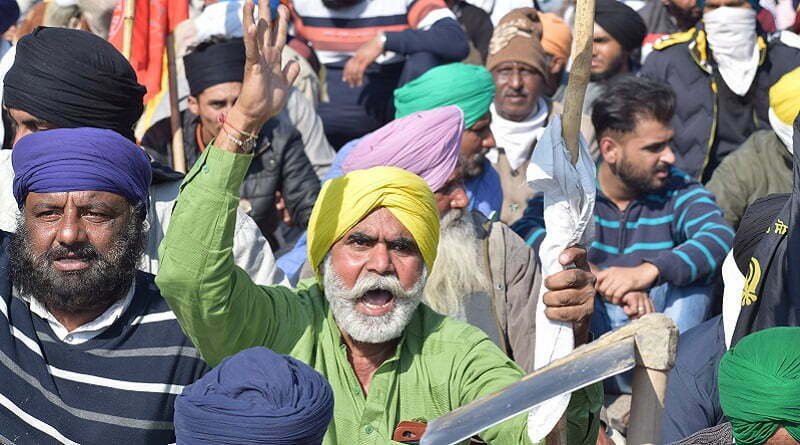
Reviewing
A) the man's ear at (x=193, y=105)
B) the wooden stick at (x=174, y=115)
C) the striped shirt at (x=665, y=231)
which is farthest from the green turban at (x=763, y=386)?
the man's ear at (x=193, y=105)

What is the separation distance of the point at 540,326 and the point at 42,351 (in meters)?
1.53

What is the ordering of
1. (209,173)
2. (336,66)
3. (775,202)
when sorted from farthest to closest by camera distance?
(336,66) → (775,202) → (209,173)

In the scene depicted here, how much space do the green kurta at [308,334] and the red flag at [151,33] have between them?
2914mm

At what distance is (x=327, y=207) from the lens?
465 centimetres

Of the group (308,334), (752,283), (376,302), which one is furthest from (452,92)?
(308,334)

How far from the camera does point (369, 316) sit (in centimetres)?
446

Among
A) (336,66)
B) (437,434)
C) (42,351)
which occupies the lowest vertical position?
(336,66)

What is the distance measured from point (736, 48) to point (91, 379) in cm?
462

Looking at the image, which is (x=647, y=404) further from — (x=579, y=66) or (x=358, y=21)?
(x=358, y=21)

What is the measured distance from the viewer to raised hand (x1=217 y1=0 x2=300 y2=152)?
4082 mm

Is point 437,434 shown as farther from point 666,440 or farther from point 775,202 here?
point 775,202

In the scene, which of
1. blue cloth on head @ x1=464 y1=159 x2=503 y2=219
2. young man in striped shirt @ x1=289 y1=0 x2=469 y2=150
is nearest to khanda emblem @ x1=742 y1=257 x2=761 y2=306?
blue cloth on head @ x1=464 y1=159 x2=503 y2=219

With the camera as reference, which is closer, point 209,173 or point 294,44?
point 209,173

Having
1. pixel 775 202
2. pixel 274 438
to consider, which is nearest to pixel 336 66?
pixel 775 202
